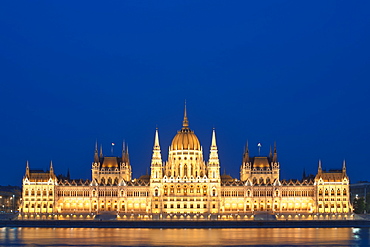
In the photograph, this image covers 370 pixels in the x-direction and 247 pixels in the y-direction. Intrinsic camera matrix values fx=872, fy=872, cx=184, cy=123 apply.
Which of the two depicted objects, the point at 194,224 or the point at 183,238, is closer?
the point at 183,238

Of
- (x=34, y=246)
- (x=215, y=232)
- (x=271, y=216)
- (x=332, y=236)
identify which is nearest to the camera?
(x=34, y=246)

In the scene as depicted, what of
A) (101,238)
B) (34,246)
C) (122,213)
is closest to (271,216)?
(122,213)

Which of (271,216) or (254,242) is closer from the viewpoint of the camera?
(254,242)

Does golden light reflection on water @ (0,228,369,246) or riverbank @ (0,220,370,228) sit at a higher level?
riverbank @ (0,220,370,228)

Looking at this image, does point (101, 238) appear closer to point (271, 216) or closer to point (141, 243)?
point (141, 243)

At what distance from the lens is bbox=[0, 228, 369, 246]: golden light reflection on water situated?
11894cm

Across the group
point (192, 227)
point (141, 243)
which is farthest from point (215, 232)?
point (141, 243)

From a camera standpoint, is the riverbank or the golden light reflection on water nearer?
the golden light reflection on water

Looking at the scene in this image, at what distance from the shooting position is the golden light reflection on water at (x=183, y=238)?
119 m

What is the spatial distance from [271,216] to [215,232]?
48.9 m

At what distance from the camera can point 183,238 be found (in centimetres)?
12812

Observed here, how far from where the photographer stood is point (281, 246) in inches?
4513

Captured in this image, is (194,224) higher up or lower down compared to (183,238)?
higher up

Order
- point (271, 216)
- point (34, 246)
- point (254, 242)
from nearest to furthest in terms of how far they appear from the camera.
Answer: point (34, 246), point (254, 242), point (271, 216)
